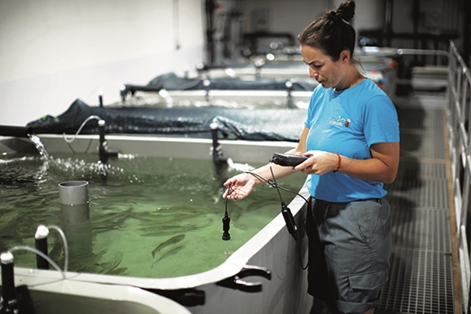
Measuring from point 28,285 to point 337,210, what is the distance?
986 millimetres

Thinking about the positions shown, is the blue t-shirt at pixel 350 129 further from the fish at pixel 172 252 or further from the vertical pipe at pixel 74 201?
the vertical pipe at pixel 74 201

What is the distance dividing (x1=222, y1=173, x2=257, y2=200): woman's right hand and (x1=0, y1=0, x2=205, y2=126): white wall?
2514 mm

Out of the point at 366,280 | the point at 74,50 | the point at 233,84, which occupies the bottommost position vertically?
the point at 366,280

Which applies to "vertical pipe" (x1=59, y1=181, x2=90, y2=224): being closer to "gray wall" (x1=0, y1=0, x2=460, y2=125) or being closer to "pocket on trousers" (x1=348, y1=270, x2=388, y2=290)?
"pocket on trousers" (x1=348, y1=270, x2=388, y2=290)

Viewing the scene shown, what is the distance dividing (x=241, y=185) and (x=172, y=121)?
1.69 metres

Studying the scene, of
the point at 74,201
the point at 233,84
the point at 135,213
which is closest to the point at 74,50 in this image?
the point at 233,84

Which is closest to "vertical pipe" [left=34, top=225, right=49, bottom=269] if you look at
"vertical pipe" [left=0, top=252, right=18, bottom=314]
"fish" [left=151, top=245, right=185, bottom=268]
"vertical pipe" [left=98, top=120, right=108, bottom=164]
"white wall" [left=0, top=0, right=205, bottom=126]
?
"vertical pipe" [left=0, top=252, right=18, bottom=314]

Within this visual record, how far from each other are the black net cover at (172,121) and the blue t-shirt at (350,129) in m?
1.35

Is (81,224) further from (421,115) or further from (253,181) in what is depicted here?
(421,115)

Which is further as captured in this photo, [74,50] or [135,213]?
[74,50]

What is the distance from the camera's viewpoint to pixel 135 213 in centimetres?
229

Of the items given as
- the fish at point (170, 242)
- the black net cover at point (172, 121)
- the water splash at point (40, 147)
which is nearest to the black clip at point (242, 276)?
the fish at point (170, 242)

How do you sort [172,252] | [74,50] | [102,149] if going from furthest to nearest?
1. [74,50]
2. [102,149]
3. [172,252]

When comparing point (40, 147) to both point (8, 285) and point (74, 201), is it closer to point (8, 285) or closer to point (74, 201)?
point (74, 201)
